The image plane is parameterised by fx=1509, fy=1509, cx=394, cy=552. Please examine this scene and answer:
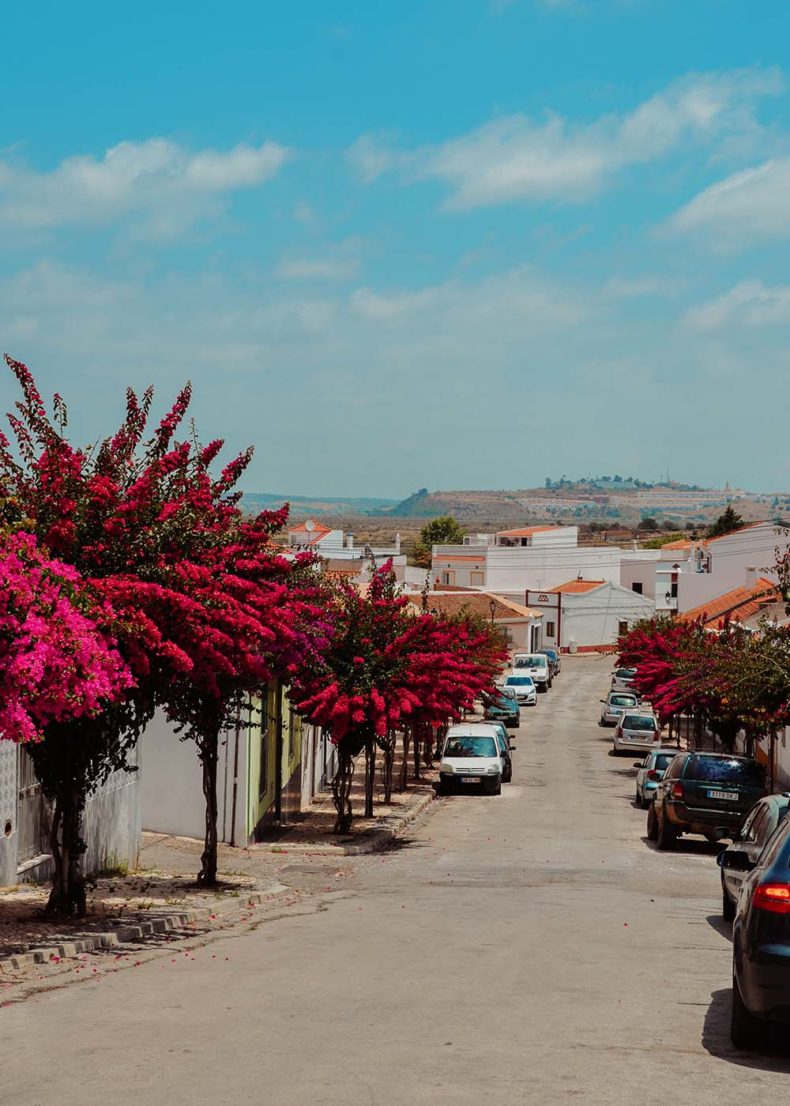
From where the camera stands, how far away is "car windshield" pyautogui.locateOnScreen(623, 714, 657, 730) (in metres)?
50.6

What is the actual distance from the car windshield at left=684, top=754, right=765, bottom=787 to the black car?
50.6 ft

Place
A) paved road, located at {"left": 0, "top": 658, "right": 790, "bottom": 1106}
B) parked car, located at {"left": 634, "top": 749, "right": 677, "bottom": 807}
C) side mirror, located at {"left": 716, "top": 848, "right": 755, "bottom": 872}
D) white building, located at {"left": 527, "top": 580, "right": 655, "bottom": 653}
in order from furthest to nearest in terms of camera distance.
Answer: white building, located at {"left": 527, "top": 580, "right": 655, "bottom": 653} < parked car, located at {"left": 634, "top": 749, "right": 677, "bottom": 807} < side mirror, located at {"left": 716, "top": 848, "right": 755, "bottom": 872} < paved road, located at {"left": 0, "top": 658, "right": 790, "bottom": 1106}

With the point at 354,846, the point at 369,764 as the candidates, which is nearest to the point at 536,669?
the point at 369,764

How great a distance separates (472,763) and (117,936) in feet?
75.1

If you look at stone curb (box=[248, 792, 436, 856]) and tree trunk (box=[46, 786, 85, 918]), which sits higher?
tree trunk (box=[46, 786, 85, 918])

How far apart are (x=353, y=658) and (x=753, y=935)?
17.7m

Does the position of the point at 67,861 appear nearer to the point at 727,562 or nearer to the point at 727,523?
the point at 727,562

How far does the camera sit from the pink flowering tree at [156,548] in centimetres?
1505

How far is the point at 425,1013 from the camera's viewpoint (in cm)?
1047

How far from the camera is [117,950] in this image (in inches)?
572

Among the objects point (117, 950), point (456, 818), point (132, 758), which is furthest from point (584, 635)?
point (117, 950)

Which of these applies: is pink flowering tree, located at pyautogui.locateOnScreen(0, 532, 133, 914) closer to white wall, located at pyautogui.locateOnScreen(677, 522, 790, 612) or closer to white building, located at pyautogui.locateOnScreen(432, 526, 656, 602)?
white wall, located at pyautogui.locateOnScreen(677, 522, 790, 612)

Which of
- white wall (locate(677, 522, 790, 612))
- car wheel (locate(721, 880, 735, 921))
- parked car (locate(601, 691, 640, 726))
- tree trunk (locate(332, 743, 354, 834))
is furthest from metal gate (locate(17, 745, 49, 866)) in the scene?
white wall (locate(677, 522, 790, 612))

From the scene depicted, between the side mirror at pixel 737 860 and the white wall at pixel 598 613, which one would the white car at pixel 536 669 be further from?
the side mirror at pixel 737 860
